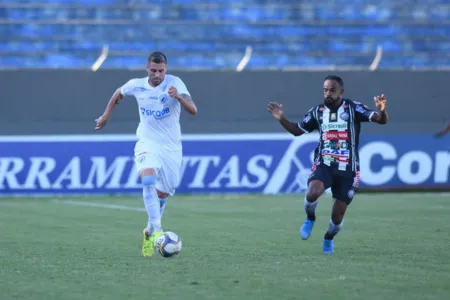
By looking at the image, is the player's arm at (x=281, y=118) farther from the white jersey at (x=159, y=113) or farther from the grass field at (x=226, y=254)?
the grass field at (x=226, y=254)

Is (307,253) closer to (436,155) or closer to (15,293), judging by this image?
(15,293)

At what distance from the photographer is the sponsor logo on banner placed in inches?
715

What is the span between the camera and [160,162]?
32.5ft

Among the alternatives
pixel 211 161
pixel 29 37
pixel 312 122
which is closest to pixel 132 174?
pixel 211 161

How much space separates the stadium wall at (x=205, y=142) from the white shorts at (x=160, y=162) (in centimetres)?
840

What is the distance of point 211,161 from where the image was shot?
Answer: 61.6 feet

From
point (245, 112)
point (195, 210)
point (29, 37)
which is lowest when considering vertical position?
point (195, 210)

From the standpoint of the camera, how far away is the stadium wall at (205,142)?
59.9ft

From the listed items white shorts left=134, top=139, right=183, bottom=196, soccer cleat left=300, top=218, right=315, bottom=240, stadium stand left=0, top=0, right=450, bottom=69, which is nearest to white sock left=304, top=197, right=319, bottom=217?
soccer cleat left=300, top=218, right=315, bottom=240

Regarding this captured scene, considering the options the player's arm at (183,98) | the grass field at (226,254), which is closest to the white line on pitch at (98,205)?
the grass field at (226,254)

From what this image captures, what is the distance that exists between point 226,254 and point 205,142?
30.5ft

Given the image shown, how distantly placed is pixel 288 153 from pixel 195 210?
382 cm

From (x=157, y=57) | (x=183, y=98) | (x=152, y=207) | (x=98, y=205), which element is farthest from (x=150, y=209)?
(x=98, y=205)

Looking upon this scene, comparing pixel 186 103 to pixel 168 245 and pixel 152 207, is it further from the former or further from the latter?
pixel 168 245
